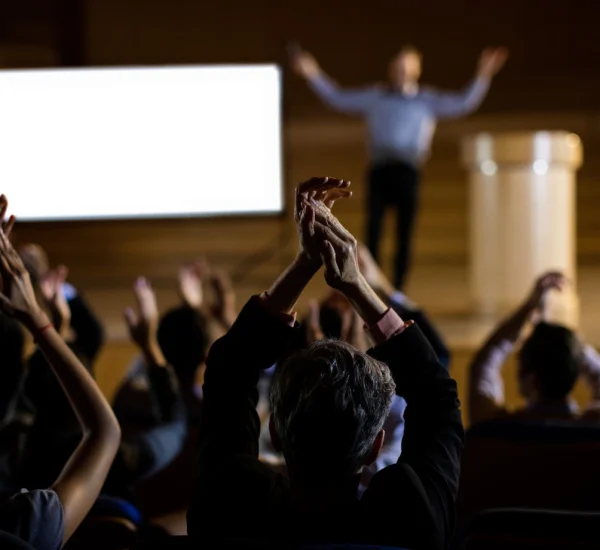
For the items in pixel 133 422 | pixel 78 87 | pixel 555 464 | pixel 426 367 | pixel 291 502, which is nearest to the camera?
Result: pixel 291 502

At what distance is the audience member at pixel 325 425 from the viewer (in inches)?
44.7

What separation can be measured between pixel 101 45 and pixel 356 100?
2.62 m

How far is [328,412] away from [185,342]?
1262mm

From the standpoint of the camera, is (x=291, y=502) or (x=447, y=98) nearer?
(x=291, y=502)

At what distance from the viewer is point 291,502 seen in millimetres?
1152

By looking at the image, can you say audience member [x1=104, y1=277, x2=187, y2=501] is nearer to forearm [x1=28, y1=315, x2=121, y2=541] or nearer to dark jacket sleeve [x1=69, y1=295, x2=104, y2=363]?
forearm [x1=28, y1=315, x2=121, y2=541]

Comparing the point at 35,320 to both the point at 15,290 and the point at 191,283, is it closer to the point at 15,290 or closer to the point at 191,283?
the point at 15,290

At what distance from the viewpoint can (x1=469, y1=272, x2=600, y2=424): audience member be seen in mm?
2178

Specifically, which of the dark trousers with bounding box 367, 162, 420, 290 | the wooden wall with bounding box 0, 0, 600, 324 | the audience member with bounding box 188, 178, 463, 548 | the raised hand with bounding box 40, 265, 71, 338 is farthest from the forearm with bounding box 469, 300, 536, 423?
the wooden wall with bounding box 0, 0, 600, 324

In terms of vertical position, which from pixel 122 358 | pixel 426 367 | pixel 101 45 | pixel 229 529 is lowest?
pixel 122 358

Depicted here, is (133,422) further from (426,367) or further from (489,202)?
(489,202)

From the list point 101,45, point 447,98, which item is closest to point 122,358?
point 447,98

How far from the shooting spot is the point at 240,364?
4.18ft

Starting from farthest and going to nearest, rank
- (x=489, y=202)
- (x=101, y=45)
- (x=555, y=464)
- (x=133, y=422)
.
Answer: (x=101, y=45) < (x=489, y=202) < (x=133, y=422) < (x=555, y=464)
